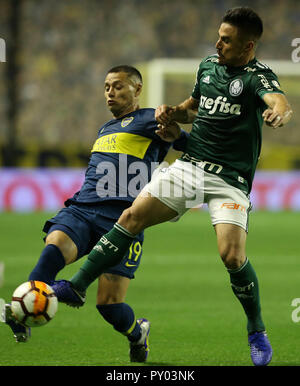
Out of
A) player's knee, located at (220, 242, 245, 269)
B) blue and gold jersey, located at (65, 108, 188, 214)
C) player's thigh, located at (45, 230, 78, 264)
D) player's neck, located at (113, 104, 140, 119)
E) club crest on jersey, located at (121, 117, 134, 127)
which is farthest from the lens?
player's neck, located at (113, 104, 140, 119)

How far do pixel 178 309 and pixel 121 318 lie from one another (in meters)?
2.10

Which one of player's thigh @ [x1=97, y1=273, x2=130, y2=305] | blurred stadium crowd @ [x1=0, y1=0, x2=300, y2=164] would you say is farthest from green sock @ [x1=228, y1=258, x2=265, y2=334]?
blurred stadium crowd @ [x1=0, y1=0, x2=300, y2=164]

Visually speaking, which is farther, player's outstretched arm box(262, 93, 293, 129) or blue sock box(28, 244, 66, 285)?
blue sock box(28, 244, 66, 285)

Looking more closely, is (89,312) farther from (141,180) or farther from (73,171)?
(73,171)

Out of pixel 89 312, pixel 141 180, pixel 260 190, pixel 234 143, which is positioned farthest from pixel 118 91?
pixel 260 190

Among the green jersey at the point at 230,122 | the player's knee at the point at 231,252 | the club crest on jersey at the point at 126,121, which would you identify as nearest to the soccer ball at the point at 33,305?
the player's knee at the point at 231,252

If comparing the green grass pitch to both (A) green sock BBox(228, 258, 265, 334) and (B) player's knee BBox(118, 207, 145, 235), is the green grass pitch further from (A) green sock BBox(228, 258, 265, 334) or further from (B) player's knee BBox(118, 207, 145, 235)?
(B) player's knee BBox(118, 207, 145, 235)

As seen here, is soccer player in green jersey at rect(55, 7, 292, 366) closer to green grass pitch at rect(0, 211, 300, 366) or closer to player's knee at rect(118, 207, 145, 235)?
player's knee at rect(118, 207, 145, 235)

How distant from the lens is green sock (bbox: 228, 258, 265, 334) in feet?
14.8

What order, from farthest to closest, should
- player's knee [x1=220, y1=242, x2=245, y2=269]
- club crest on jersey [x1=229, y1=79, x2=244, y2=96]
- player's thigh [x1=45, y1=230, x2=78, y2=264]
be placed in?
player's thigh [x1=45, y1=230, x2=78, y2=264], club crest on jersey [x1=229, y1=79, x2=244, y2=96], player's knee [x1=220, y1=242, x2=245, y2=269]

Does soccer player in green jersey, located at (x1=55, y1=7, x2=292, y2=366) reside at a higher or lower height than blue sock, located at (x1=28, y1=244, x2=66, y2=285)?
higher

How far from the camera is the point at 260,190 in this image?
1709 cm
